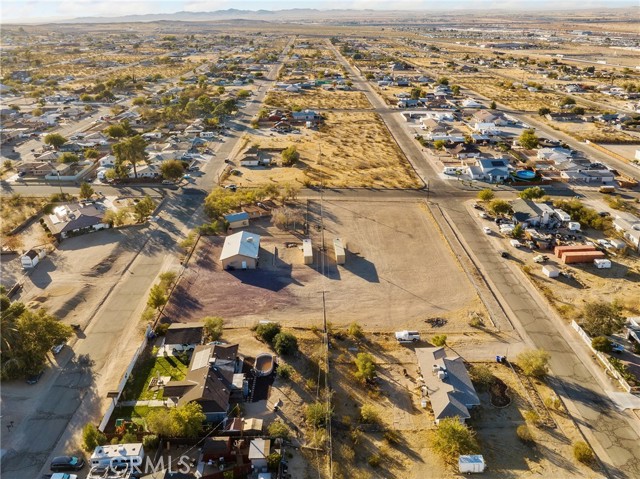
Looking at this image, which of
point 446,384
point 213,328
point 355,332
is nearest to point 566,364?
point 446,384

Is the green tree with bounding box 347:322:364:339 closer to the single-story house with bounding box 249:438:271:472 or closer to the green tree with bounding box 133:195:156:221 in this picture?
the single-story house with bounding box 249:438:271:472

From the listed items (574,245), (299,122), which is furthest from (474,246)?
(299,122)

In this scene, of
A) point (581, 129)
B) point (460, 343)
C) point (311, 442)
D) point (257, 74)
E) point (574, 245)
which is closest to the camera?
point (311, 442)

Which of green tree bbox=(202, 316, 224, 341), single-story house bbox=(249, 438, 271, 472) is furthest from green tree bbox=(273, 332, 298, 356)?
single-story house bbox=(249, 438, 271, 472)

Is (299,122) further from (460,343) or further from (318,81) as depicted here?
(460,343)

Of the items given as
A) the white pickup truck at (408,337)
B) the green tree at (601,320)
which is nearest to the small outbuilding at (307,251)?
the white pickup truck at (408,337)

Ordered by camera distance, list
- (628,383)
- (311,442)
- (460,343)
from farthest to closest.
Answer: (460,343) → (628,383) → (311,442)
